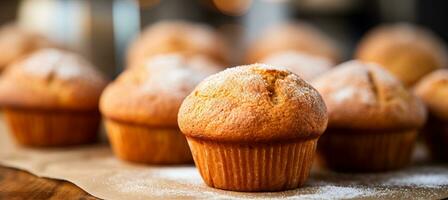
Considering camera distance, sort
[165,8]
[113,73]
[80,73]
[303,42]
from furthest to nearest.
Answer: [165,8] < [113,73] < [303,42] < [80,73]

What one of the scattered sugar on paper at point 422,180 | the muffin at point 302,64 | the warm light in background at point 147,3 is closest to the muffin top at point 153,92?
the muffin at point 302,64

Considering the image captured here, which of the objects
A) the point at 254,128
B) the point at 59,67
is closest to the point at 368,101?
the point at 254,128

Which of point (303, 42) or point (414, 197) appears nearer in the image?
point (414, 197)

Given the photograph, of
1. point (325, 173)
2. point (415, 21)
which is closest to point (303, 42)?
point (325, 173)

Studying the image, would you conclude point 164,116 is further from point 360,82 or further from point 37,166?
point 360,82

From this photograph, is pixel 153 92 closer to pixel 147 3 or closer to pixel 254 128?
pixel 254 128

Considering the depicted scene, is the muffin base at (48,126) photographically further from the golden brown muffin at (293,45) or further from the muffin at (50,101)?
the golden brown muffin at (293,45)
